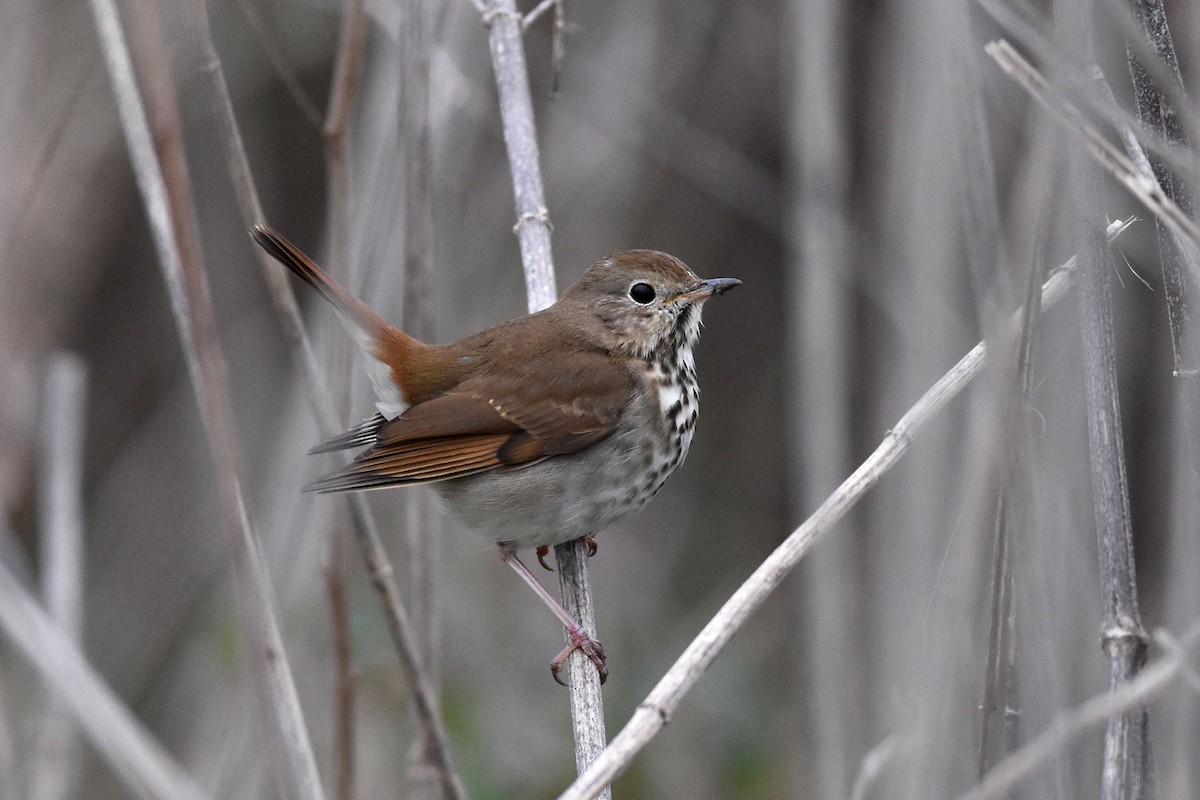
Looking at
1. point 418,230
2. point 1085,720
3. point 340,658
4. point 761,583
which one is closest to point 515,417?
point 418,230

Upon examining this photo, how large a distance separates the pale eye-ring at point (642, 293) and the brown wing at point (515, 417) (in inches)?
8.8

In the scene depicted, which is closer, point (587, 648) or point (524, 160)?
point (587, 648)

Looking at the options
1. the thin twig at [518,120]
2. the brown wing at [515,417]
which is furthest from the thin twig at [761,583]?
the thin twig at [518,120]

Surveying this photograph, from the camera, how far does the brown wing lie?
334 centimetres

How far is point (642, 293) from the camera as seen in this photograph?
359 centimetres

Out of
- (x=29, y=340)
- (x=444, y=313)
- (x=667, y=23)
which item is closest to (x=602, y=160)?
(x=667, y=23)

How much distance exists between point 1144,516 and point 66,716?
14.1ft

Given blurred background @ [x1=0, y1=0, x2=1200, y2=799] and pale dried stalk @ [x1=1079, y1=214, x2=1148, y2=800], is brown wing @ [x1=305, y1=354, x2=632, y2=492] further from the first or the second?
pale dried stalk @ [x1=1079, y1=214, x2=1148, y2=800]

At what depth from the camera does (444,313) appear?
14.7ft

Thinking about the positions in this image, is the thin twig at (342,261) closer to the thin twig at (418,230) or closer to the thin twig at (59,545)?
the thin twig at (418,230)

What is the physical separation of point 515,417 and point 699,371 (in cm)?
266

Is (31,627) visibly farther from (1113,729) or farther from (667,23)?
(667,23)

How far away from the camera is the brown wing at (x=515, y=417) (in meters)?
3.34

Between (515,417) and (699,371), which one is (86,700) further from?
(699,371)
